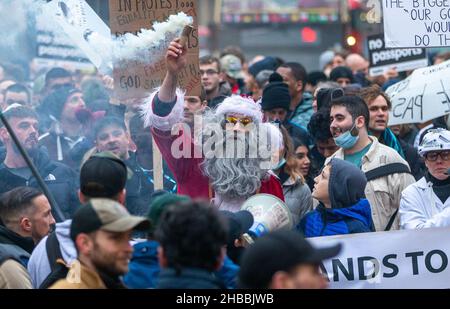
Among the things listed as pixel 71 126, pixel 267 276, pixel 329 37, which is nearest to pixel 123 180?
pixel 267 276

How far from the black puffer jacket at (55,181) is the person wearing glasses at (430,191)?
2338 mm

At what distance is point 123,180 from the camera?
563 centimetres

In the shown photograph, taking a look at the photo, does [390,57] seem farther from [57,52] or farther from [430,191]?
[430,191]

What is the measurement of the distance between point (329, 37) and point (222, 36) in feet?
11.2

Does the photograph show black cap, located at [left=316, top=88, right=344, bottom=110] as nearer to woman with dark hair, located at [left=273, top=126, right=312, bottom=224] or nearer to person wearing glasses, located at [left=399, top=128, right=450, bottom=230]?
woman with dark hair, located at [left=273, top=126, right=312, bottom=224]

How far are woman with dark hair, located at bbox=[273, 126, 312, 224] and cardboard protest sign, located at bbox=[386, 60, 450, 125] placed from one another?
1.80 m

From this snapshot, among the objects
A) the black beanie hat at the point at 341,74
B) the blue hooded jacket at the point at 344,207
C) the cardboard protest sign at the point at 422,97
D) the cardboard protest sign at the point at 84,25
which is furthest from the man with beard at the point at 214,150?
the black beanie hat at the point at 341,74

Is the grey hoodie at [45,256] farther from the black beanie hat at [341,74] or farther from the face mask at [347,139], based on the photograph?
the black beanie hat at [341,74]

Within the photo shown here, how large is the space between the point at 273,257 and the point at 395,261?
2.47 meters

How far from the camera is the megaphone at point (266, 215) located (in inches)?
238

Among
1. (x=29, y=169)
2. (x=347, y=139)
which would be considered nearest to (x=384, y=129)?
(x=347, y=139)

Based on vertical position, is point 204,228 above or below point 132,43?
below
